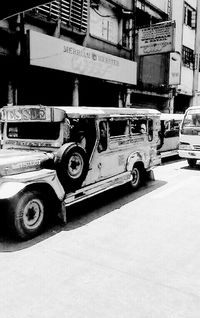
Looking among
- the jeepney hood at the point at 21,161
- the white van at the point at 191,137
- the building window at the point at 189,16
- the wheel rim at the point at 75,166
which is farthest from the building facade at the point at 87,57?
the wheel rim at the point at 75,166

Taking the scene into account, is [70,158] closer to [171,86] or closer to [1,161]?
[1,161]

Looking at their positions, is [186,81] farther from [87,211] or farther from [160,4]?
Result: [87,211]

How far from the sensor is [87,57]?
15203 millimetres

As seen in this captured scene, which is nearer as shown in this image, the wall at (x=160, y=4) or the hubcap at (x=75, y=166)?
the hubcap at (x=75, y=166)

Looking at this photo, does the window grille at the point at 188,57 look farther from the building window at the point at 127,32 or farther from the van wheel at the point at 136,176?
the van wheel at the point at 136,176

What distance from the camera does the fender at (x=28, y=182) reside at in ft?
16.4

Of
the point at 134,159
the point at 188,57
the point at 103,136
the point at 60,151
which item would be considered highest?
the point at 188,57

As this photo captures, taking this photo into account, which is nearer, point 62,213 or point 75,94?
point 62,213

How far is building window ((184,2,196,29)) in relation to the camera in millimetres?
26292

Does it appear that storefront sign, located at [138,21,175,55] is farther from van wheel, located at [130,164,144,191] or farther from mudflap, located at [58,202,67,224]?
mudflap, located at [58,202,67,224]

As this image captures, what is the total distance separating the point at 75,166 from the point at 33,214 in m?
1.32

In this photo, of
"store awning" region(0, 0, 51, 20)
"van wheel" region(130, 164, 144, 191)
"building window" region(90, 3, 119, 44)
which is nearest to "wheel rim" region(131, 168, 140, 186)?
"van wheel" region(130, 164, 144, 191)

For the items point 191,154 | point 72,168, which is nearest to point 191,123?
point 191,154

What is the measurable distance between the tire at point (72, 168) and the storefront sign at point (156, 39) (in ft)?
43.4
